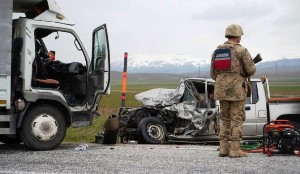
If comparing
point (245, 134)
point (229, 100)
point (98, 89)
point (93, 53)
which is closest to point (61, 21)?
point (93, 53)

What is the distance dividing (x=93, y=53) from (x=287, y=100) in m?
4.44

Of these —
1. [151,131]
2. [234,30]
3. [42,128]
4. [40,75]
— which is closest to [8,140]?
[42,128]

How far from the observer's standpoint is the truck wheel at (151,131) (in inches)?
426

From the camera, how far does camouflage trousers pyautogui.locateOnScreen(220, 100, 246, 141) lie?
728 cm

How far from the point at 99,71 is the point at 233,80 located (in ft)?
8.93

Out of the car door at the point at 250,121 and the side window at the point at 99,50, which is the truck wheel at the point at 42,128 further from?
the car door at the point at 250,121

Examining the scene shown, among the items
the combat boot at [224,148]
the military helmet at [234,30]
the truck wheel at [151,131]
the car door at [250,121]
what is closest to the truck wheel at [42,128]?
the truck wheel at [151,131]

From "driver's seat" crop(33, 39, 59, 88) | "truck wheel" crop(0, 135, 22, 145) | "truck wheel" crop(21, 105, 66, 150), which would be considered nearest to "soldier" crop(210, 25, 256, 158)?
"truck wheel" crop(21, 105, 66, 150)

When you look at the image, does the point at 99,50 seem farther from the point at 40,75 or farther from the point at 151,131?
A: the point at 151,131

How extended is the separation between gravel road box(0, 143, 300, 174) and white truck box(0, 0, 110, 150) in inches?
21.1

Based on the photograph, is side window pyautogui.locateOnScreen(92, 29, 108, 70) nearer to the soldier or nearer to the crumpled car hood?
the soldier

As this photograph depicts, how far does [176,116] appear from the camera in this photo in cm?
1135

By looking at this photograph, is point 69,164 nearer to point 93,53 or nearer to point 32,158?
point 32,158

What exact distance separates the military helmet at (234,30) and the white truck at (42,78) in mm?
2418
